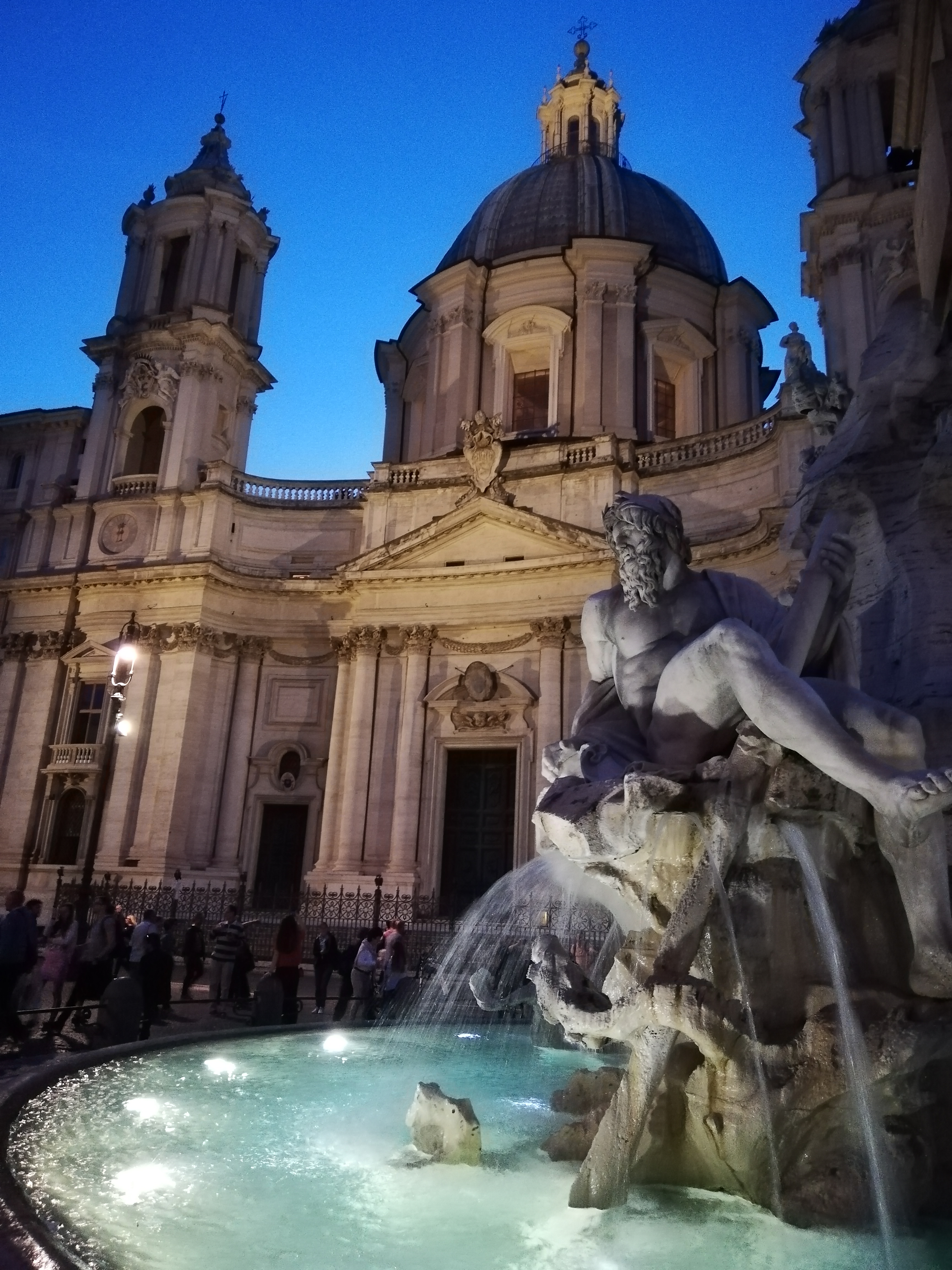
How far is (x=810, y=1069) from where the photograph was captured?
2.94 m

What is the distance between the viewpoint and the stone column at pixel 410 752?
2000cm

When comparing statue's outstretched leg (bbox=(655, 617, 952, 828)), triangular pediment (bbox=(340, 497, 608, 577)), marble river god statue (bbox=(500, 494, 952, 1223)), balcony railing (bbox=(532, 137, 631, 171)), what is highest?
balcony railing (bbox=(532, 137, 631, 171))

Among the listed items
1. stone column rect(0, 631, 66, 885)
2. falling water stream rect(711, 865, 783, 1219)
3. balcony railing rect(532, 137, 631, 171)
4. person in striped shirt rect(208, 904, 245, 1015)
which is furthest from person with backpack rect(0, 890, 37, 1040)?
balcony railing rect(532, 137, 631, 171)

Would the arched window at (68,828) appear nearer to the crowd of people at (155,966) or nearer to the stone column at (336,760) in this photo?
the stone column at (336,760)

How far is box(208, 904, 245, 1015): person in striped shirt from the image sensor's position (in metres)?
10.3

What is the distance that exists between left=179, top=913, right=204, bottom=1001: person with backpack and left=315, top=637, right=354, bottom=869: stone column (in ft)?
25.6

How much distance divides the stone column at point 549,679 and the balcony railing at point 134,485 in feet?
38.6

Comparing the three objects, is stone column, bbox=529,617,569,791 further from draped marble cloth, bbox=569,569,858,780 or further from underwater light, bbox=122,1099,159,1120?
draped marble cloth, bbox=569,569,858,780

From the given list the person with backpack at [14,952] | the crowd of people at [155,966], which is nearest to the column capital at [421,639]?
the crowd of people at [155,966]

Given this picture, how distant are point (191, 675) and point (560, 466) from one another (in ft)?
33.6

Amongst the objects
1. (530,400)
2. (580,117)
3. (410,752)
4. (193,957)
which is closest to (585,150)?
(580,117)

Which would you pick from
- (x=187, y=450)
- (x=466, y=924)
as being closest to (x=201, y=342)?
(x=187, y=450)

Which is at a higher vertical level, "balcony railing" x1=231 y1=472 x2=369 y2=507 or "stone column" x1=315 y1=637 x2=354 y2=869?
"balcony railing" x1=231 y1=472 x2=369 y2=507

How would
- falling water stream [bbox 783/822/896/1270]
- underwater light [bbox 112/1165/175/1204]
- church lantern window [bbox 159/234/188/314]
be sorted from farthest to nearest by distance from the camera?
church lantern window [bbox 159/234/188/314] < underwater light [bbox 112/1165/175/1204] < falling water stream [bbox 783/822/896/1270]
